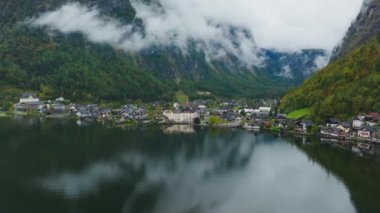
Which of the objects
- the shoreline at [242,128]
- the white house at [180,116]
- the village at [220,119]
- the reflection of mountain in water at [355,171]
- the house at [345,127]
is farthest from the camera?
the white house at [180,116]

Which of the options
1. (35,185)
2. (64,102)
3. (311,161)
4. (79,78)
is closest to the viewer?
(35,185)

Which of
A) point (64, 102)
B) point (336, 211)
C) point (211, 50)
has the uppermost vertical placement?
point (211, 50)

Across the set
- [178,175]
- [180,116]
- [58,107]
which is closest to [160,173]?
[178,175]

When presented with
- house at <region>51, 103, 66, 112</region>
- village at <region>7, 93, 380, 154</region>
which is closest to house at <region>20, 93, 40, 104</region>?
village at <region>7, 93, 380, 154</region>

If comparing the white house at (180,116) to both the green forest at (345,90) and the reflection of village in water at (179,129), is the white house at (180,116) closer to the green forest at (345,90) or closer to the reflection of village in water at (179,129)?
the reflection of village in water at (179,129)

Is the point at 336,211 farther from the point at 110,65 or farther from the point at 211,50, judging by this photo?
the point at 211,50

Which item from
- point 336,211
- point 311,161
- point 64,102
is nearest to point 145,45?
point 64,102

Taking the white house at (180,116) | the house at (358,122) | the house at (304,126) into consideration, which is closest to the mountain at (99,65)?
the white house at (180,116)
